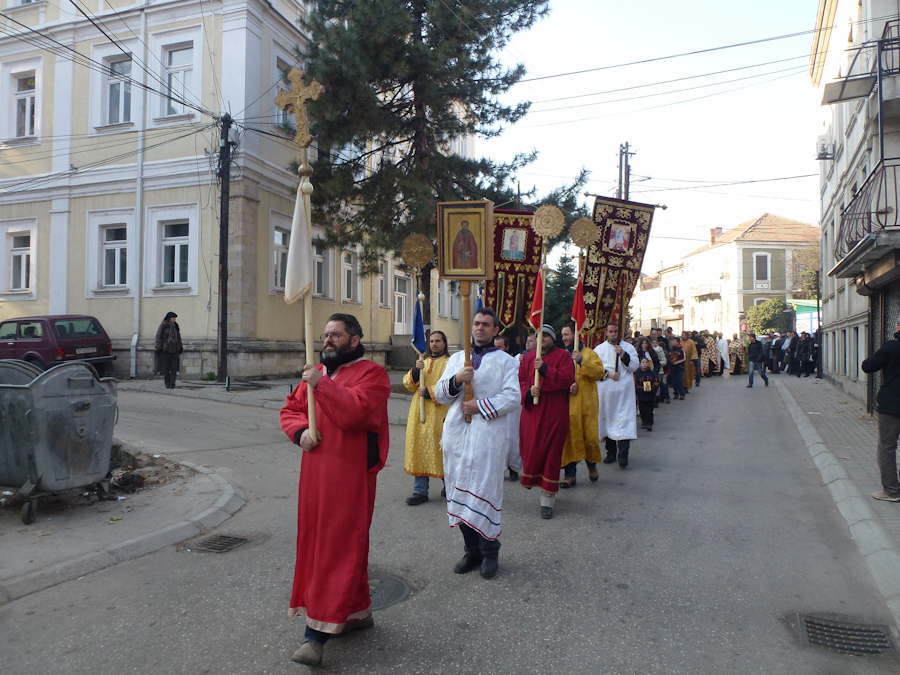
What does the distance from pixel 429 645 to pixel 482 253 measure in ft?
11.4

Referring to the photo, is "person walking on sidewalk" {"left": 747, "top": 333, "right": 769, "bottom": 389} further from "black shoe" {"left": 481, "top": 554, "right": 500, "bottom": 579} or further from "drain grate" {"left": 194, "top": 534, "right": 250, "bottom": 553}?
"drain grate" {"left": 194, "top": 534, "right": 250, "bottom": 553}

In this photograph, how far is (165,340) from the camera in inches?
597

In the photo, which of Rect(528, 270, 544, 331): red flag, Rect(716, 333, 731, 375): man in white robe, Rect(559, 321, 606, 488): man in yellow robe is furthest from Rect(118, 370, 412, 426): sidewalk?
Rect(716, 333, 731, 375): man in white robe

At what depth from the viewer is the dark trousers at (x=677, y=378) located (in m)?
18.6

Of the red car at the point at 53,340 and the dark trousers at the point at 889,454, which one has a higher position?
the red car at the point at 53,340

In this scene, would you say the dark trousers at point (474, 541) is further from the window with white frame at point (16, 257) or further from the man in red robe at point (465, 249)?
Answer: the window with white frame at point (16, 257)

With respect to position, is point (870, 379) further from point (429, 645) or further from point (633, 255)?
point (429, 645)

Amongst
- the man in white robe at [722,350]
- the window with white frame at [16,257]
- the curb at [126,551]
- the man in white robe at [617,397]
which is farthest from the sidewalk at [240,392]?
the man in white robe at [722,350]

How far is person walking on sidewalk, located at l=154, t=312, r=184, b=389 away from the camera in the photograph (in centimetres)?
1503

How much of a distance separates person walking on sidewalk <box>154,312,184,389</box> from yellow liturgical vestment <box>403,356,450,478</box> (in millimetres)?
9708

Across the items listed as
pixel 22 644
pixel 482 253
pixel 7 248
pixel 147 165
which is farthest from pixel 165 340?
pixel 22 644

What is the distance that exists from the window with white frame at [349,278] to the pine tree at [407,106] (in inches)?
259

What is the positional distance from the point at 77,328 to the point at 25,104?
9.03 meters

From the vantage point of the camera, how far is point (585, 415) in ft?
26.5
